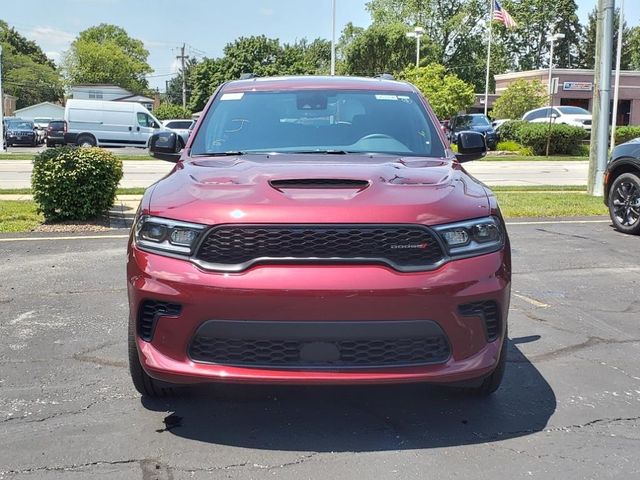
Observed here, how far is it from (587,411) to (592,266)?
414 centimetres

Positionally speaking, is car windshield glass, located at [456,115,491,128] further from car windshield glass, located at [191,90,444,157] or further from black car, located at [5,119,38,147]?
car windshield glass, located at [191,90,444,157]

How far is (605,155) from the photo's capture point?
1366 cm

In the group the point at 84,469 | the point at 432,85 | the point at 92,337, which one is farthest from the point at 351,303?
the point at 432,85

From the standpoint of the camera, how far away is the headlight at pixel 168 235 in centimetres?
320

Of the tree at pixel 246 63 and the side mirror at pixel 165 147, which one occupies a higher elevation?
the tree at pixel 246 63

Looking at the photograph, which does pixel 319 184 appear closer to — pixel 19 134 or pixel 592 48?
pixel 19 134

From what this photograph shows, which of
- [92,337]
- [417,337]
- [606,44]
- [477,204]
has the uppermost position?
[606,44]

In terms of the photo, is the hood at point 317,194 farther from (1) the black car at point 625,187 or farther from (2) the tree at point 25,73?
(2) the tree at point 25,73

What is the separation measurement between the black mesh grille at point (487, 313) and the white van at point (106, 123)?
28343mm

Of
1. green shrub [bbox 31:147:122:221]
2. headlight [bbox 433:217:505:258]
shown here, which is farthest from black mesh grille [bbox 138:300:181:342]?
green shrub [bbox 31:147:122:221]

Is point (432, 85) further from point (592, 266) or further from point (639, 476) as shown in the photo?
point (639, 476)

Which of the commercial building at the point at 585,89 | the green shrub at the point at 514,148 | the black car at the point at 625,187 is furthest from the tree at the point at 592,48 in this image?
the black car at the point at 625,187

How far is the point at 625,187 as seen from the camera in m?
9.47

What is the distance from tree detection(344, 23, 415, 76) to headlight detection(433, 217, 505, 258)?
56.3m
